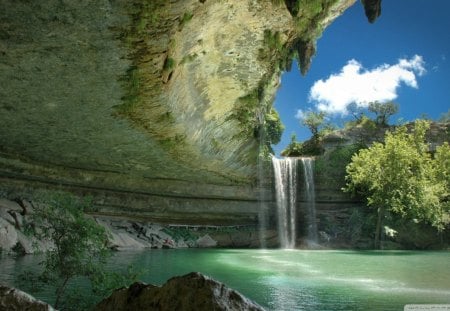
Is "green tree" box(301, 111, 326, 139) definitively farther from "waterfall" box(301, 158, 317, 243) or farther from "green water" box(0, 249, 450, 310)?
"green water" box(0, 249, 450, 310)

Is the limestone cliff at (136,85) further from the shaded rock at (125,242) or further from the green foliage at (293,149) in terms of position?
the green foliage at (293,149)

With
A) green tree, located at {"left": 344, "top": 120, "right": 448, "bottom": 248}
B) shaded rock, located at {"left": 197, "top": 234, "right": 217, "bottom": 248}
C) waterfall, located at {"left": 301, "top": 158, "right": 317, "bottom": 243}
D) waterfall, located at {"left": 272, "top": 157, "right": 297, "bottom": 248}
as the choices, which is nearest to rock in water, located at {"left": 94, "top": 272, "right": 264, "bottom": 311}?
shaded rock, located at {"left": 197, "top": 234, "right": 217, "bottom": 248}

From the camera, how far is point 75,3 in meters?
7.80

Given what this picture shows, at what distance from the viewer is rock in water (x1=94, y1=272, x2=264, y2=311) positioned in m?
2.22

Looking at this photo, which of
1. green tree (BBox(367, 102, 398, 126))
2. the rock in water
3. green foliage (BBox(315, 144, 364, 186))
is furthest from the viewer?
green tree (BBox(367, 102, 398, 126))

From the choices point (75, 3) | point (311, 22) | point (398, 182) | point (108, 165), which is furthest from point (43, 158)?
point (398, 182)

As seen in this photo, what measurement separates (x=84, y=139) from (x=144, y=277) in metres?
7.80

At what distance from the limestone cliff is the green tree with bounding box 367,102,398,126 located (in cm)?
1526

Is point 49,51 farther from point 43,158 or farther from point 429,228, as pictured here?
point 429,228

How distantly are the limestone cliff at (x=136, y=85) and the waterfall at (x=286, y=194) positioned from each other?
4875 millimetres

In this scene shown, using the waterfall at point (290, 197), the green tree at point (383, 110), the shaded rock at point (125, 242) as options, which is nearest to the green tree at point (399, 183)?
the waterfall at point (290, 197)

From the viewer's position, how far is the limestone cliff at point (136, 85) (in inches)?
346

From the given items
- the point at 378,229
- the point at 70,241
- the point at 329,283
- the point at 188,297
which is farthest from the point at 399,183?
the point at 188,297

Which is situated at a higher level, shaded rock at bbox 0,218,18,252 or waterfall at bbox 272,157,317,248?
waterfall at bbox 272,157,317,248
